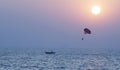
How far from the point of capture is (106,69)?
8875cm

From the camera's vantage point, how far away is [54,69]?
87.8 meters

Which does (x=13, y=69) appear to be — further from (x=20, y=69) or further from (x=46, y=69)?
(x=46, y=69)

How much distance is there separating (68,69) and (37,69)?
6.42 metres

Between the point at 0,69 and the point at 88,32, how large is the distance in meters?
28.6

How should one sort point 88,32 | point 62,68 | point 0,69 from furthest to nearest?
point 62,68, point 0,69, point 88,32

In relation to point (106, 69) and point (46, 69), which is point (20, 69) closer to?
point (46, 69)

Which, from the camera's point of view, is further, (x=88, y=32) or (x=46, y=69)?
(x=46, y=69)

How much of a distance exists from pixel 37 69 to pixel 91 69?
11136 millimetres

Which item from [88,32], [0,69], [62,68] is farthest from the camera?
[62,68]

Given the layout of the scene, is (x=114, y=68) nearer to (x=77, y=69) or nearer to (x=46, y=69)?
(x=77, y=69)

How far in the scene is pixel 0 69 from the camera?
84.3m

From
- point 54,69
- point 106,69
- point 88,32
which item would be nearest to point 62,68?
point 54,69

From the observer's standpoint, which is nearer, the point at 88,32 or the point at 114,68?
the point at 88,32

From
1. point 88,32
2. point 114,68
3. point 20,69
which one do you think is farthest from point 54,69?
point 88,32
